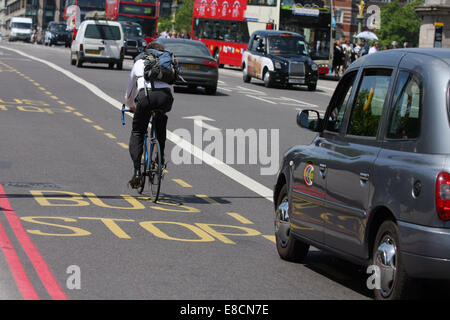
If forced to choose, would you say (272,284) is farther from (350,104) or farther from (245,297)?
(350,104)

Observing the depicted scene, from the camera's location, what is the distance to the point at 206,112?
83.1 feet

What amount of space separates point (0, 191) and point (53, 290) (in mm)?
5402

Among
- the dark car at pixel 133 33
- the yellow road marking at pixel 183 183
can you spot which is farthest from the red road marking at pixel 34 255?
the dark car at pixel 133 33

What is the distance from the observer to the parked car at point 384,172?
6008mm

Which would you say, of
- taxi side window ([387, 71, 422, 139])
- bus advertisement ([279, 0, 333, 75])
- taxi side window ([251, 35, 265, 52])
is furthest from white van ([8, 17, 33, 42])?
taxi side window ([387, 71, 422, 139])

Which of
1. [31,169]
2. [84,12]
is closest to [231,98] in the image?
[31,169]

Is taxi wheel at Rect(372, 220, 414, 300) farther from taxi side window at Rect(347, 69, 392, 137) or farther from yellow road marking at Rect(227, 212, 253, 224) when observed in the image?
yellow road marking at Rect(227, 212, 253, 224)

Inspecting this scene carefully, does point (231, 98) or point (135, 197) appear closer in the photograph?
point (135, 197)

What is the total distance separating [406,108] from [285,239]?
7.65 feet

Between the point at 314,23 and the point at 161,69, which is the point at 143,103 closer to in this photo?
the point at 161,69

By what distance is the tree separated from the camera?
14962 cm

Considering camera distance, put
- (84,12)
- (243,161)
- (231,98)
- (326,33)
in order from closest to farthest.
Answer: (243,161)
(231,98)
(326,33)
(84,12)

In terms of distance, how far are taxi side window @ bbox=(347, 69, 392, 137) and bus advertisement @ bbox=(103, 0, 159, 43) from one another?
52627 mm

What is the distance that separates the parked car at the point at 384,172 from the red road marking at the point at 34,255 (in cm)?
193
